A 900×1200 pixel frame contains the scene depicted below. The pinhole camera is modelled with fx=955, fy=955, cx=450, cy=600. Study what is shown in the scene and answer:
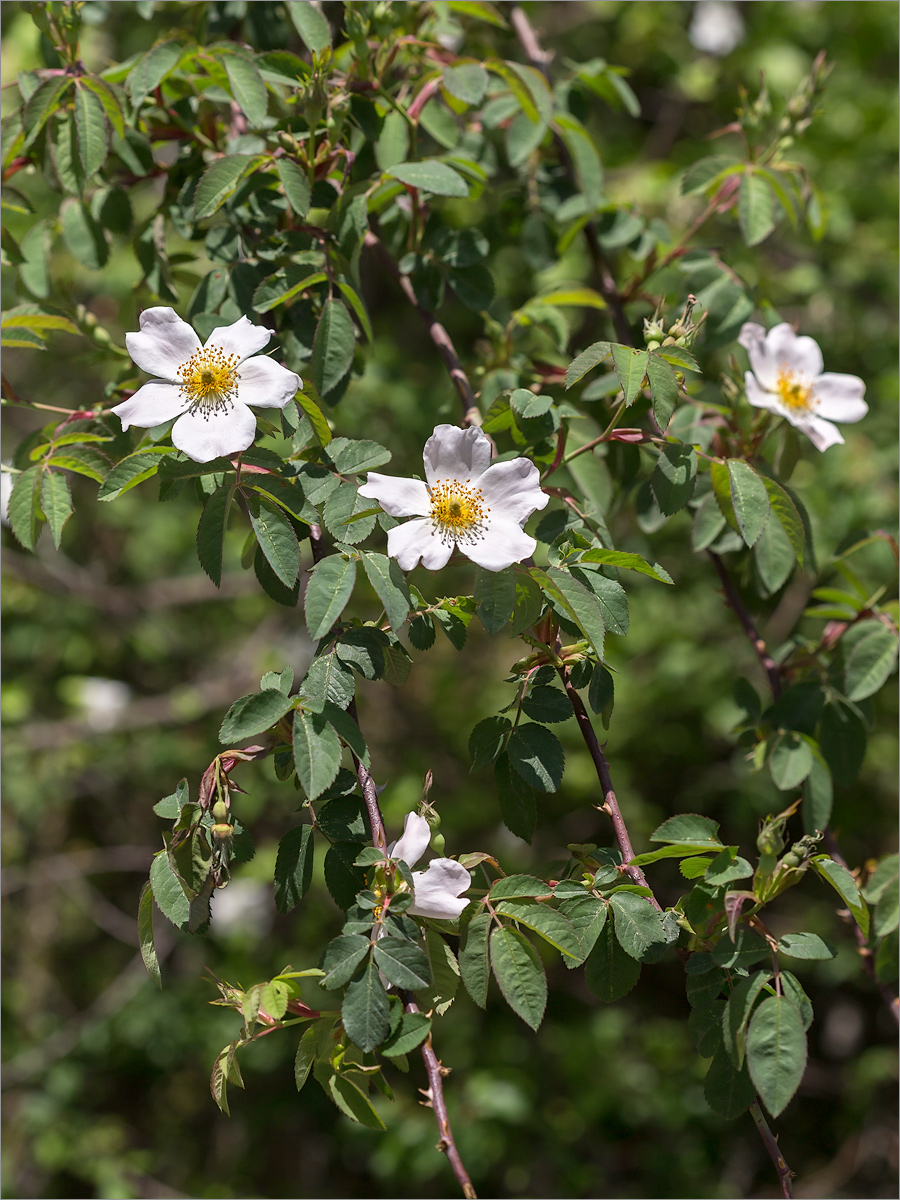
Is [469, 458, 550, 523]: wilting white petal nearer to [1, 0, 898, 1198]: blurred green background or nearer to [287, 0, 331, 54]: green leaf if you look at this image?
[287, 0, 331, 54]: green leaf

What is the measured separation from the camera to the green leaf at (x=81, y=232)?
1.33m

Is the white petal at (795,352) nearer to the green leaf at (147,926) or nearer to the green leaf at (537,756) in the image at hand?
the green leaf at (537,756)

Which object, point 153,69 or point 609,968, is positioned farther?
point 153,69

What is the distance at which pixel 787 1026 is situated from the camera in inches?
33.9

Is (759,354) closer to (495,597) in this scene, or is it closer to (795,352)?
(795,352)

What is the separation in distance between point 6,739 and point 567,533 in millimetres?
2523

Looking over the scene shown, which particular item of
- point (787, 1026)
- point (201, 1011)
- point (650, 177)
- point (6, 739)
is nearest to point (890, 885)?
point (787, 1026)

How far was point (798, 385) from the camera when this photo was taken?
1.35 m

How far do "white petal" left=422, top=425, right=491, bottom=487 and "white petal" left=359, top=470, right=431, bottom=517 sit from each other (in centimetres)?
3

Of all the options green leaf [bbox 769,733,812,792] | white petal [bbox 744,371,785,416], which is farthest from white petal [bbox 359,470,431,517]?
green leaf [bbox 769,733,812,792]

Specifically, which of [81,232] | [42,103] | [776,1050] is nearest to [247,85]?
[42,103]

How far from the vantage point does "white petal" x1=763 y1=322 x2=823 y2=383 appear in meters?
1.38

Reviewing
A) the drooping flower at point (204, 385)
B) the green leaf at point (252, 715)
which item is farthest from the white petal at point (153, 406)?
the green leaf at point (252, 715)

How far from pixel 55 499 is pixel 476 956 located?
0.67 meters
